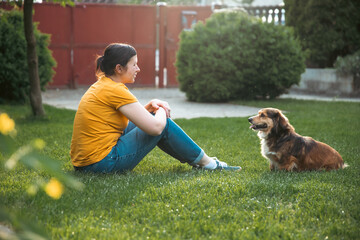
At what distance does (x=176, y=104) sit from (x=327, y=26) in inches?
217

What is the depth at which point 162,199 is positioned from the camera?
133 inches

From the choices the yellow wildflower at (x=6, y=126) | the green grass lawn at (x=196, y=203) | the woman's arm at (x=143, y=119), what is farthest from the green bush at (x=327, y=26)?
the yellow wildflower at (x=6, y=126)

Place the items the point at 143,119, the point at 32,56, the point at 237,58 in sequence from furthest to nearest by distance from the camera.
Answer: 1. the point at 237,58
2. the point at 32,56
3. the point at 143,119

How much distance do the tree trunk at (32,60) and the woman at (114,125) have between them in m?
4.04

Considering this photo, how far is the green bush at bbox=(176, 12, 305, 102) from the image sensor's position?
10.6m

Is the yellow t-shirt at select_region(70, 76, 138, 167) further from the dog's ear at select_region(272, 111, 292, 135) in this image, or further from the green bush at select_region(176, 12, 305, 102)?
the green bush at select_region(176, 12, 305, 102)

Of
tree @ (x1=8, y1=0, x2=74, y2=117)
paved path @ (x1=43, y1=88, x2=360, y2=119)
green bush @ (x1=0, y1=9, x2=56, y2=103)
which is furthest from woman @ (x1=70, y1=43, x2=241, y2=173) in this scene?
green bush @ (x1=0, y1=9, x2=56, y2=103)

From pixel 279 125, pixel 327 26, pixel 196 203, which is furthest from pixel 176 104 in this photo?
pixel 196 203

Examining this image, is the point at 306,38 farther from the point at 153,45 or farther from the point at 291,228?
the point at 291,228

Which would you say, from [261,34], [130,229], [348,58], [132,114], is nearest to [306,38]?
[348,58]

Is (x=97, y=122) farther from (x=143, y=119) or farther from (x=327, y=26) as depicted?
(x=327, y=26)

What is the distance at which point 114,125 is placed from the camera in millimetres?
4012

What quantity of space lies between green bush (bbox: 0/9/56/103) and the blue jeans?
6.62m

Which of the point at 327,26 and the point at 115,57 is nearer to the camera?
the point at 115,57
